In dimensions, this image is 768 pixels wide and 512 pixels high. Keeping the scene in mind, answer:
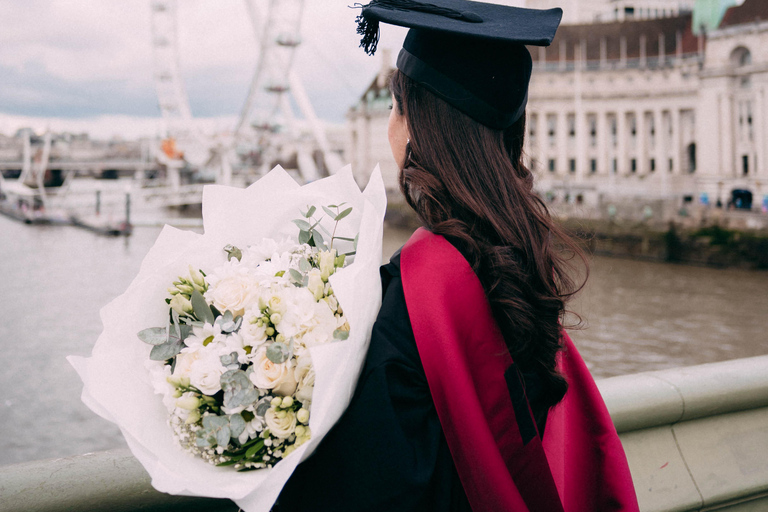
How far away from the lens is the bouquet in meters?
0.95

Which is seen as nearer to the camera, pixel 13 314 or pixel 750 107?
pixel 13 314

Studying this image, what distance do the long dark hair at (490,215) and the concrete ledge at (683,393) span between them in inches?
33.6

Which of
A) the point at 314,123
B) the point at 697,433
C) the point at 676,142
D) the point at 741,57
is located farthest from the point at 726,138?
the point at 697,433

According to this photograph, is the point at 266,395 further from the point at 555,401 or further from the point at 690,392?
the point at 690,392

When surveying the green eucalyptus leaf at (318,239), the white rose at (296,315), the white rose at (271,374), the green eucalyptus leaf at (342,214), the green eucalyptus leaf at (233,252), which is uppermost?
the green eucalyptus leaf at (342,214)

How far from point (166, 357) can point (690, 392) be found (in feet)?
5.37

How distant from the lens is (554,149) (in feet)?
154

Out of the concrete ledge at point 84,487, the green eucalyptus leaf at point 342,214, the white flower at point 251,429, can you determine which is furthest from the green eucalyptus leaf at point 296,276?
the concrete ledge at point 84,487

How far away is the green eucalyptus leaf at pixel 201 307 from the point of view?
103cm

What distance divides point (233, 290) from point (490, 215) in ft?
1.38

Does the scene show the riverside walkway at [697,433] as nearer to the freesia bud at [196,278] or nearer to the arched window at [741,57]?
the freesia bud at [196,278]

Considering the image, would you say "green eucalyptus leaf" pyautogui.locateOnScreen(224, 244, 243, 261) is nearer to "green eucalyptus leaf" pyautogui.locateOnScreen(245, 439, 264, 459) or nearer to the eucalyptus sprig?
the eucalyptus sprig

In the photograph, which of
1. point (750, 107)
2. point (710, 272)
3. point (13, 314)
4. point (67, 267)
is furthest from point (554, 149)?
point (13, 314)

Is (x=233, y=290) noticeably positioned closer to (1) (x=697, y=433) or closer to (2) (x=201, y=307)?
(2) (x=201, y=307)
